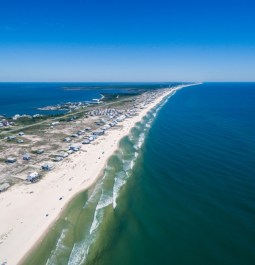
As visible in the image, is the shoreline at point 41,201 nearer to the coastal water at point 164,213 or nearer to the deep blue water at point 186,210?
the coastal water at point 164,213

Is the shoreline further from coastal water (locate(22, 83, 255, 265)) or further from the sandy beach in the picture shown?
coastal water (locate(22, 83, 255, 265))

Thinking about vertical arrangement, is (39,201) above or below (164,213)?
below

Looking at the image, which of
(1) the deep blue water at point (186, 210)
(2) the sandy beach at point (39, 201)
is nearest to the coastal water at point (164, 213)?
(1) the deep blue water at point (186, 210)

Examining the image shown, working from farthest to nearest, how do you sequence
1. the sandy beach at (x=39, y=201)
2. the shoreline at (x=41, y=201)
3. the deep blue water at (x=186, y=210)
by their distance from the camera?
the sandy beach at (x=39, y=201) → the shoreline at (x=41, y=201) → the deep blue water at (x=186, y=210)

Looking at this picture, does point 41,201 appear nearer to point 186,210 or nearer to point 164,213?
point 164,213

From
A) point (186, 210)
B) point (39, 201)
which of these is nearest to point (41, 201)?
point (39, 201)

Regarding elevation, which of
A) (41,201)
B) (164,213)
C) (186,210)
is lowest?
(41,201)

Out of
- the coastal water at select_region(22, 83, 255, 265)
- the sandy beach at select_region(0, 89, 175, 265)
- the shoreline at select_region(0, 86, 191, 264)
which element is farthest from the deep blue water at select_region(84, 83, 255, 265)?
the sandy beach at select_region(0, 89, 175, 265)
